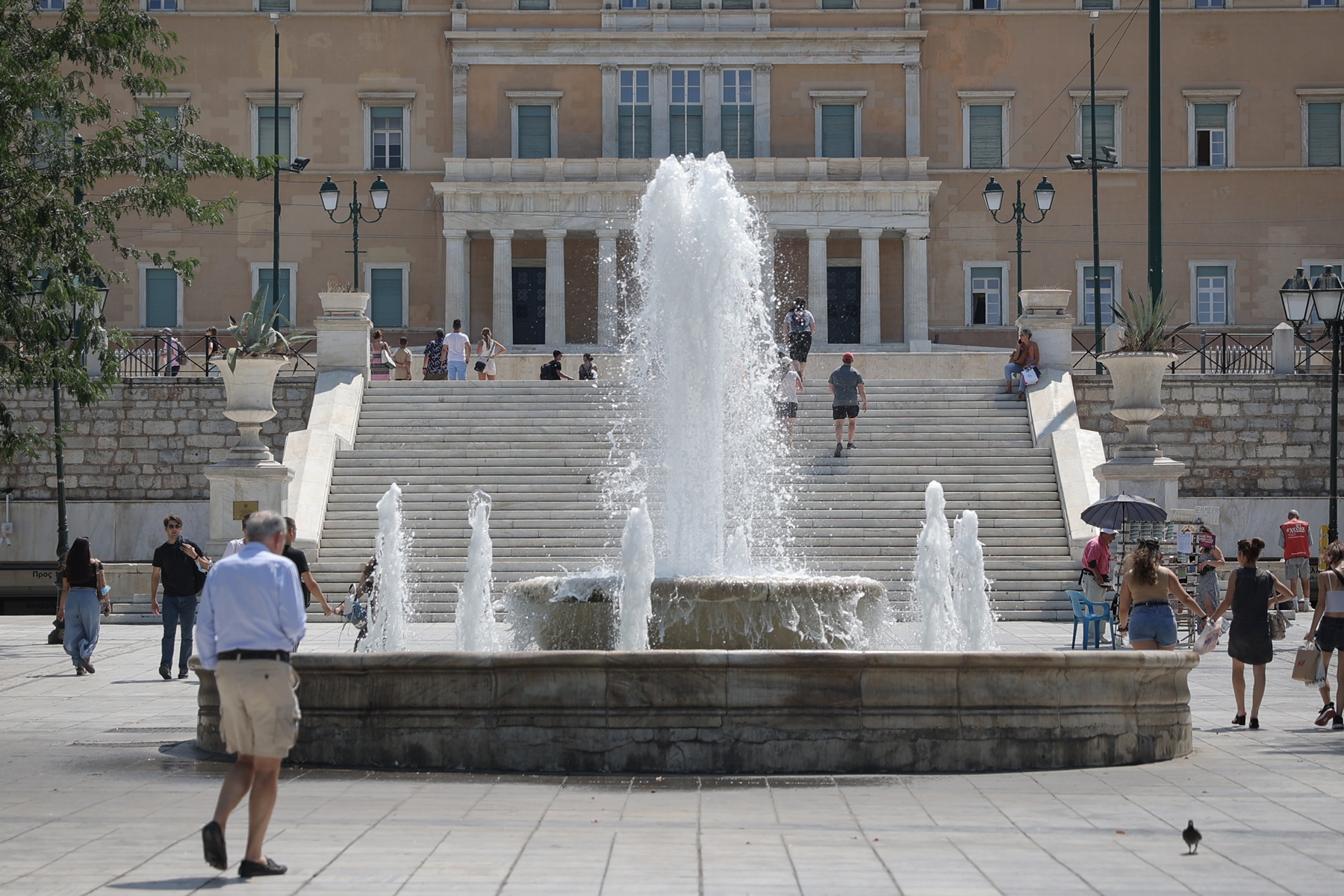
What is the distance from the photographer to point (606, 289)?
143ft

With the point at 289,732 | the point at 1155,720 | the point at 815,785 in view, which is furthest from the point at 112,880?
the point at 1155,720

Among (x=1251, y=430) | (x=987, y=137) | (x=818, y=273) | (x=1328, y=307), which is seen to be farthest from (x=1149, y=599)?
(x=987, y=137)

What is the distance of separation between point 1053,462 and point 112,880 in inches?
715

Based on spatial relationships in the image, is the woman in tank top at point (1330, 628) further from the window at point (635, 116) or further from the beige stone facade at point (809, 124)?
the window at point (635, 116)

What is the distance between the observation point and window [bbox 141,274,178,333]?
44375mm

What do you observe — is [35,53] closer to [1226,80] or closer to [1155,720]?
[1155,720]

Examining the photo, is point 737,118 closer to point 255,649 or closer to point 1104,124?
point 1104,124

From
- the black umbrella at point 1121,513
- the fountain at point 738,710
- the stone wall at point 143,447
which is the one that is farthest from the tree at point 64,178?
the black umbrella at point 1121,513

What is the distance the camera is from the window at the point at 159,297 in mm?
44375

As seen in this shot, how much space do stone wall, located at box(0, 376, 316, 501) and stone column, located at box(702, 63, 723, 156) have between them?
63.0 feet

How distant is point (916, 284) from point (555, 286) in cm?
908

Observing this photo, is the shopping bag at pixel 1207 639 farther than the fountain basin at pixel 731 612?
No

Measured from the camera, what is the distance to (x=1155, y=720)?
10195mm

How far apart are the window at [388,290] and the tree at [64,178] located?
988 inches
